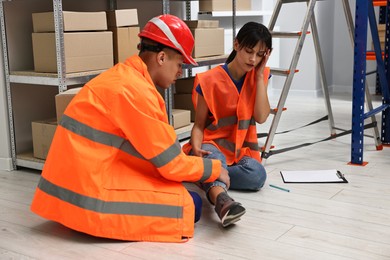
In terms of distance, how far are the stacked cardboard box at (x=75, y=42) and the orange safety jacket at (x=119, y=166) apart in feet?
2.71

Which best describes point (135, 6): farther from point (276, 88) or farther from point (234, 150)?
point (276, 88)

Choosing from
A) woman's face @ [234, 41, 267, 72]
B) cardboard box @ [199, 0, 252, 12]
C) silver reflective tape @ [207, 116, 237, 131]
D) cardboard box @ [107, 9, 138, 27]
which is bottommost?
silver reflective tape @ [207, 116, 237, 131]

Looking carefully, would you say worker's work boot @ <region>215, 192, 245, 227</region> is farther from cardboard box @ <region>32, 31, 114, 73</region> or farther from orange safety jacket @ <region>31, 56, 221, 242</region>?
cardboard box @ <region>32, 31, 114, 73</region>

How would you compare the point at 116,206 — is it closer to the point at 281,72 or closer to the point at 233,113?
the point at 233,113

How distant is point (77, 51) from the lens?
2787 mm

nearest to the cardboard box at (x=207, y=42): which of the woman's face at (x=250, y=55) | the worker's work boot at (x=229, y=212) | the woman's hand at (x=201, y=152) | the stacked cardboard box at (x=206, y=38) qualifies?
the stacked cardboard box at (x=206, y=38)

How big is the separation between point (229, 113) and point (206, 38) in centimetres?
138

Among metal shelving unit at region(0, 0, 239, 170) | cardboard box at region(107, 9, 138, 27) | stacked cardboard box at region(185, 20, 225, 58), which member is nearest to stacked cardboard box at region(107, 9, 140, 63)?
cardboard box at region(107, 9, 138, 27)

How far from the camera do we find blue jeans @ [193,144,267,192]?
101 inches

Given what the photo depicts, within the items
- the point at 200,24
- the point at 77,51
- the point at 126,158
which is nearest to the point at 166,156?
the point at 126,158

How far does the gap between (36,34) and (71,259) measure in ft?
4.92

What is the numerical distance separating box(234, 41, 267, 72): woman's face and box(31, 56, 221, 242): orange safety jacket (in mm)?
660

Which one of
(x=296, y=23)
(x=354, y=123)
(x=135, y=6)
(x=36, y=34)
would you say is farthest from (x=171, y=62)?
(x=296, y=23)

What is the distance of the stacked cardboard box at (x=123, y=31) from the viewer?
3105mm
